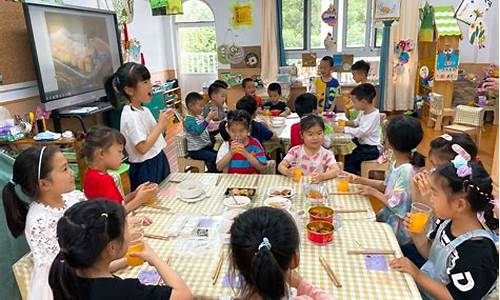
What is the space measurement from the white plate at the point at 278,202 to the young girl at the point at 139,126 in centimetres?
89

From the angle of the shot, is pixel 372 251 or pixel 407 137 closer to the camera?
pixel 372 251

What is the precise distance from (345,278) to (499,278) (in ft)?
1.66

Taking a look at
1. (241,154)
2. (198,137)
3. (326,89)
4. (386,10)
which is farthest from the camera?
(386,10)

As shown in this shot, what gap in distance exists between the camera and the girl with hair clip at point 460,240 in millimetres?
1205

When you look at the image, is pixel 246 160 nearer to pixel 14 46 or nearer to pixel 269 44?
pixel 14 46

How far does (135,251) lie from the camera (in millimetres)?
1329

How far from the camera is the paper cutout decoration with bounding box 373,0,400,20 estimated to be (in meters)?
5.62

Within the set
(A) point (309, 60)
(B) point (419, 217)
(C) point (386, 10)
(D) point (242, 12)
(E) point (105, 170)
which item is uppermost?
(D) point (242, 12)

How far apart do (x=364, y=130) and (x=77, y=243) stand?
9.27 ft

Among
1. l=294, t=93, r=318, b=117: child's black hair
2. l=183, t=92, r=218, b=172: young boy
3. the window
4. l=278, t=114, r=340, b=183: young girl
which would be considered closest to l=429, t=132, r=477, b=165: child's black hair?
l=278, t=114, r=340, b=183: young girl

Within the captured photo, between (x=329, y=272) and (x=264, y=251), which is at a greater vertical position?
(x=264, y=251)

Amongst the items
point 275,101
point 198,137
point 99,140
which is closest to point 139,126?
point 99,140

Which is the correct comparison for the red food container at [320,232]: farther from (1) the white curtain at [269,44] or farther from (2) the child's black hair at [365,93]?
(1) the white curtain at [269,44]

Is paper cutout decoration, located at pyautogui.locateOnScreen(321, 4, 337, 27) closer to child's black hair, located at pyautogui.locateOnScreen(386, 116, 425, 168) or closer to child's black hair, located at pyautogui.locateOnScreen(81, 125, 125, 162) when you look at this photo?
child's black hair, located at pyautogui.locateOnScreen(386, 116, 425, 168)
